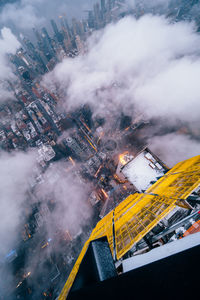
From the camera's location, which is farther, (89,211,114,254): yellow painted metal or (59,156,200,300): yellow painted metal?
(89,211,114,254): yellow painted metal

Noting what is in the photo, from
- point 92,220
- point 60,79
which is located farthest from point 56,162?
point 60,79

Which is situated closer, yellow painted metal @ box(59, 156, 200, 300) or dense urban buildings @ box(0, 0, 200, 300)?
yellow painted metal @ box(59, 156, 200, 300)

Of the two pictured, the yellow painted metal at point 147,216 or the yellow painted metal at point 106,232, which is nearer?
the yellow painted metal at point 147,216

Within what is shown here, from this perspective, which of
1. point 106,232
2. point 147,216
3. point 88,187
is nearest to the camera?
point 147,216

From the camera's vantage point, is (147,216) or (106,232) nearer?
(147,216)

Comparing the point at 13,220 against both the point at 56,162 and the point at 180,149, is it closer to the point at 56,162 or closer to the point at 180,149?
the point at 56,162

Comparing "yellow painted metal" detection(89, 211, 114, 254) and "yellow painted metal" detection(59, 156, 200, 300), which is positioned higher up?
"yellow painted metal" detection(89, 211, 114, 254)

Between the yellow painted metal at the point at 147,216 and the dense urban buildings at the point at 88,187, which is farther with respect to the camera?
the dense urban buildings at the point at 88,187

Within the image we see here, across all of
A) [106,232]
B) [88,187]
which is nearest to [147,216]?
[106,232]

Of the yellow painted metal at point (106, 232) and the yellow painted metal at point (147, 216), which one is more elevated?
the yellow painted metal at point (106, 232)

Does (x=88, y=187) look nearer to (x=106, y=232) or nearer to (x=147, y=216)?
(x=106, y=232)
